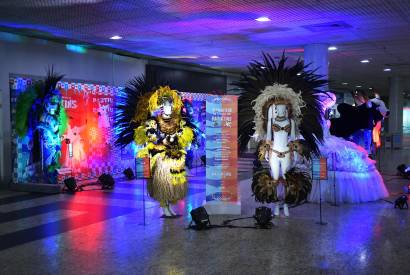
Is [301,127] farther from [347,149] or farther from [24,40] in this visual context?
[24,40]

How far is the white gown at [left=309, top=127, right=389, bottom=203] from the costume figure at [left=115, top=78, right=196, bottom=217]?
2.70 metres

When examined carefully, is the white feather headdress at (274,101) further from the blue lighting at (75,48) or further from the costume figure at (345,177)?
the blue lighting at (75,48)

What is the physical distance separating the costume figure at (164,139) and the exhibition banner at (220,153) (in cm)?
42

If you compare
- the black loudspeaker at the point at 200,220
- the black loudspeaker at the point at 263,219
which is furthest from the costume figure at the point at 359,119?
the black loudspeaker at the point at 200,220

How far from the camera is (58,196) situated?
29.5 ft

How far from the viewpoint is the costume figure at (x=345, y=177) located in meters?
7.88

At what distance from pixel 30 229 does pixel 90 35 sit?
474cm

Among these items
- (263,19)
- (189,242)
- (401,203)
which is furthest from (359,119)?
(189,242)

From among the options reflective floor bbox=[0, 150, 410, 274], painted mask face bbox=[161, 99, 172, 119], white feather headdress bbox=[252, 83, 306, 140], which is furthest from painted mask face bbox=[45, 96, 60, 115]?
white feather headdress bbox=[252, 83, 306, 140]

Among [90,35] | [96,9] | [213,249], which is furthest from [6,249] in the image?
[90,35]

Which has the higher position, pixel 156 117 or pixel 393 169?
pixel 156 117

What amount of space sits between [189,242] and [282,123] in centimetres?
207

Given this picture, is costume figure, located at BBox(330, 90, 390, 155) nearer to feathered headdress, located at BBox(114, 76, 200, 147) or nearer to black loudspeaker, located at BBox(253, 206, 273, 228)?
feathered headdress, located at BBox(114, 76, 200, 147)

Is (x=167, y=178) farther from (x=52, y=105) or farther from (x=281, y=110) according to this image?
(x=52, y=105)
